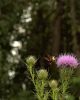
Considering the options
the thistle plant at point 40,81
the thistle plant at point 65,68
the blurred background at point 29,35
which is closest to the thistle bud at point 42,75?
the thistle plant at point 40,81

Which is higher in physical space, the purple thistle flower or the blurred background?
the blurred background

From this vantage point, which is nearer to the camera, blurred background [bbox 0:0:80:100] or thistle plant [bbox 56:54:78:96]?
thistle plant [bbox 56:54:78:96]

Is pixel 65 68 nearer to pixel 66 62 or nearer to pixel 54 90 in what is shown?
pixel 66 62

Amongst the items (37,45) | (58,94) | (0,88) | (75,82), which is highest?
(37,45)

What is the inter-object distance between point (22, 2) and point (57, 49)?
1.27 metres

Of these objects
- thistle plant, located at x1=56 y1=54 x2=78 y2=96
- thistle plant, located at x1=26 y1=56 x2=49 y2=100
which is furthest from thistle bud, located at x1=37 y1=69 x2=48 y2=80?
thistle plant, located at x1=56 y1=54 x2=78 y2=96

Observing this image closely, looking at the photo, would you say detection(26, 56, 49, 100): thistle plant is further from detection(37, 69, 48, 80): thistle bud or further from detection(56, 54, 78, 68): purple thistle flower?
detection(56, 54, 78, 68): purple thistle flower

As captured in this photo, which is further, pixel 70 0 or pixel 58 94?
pixel 70 0

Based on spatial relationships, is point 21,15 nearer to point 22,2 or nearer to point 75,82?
point 22,2

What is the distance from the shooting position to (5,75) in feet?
36.5

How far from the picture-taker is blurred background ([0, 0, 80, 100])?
1095 cm

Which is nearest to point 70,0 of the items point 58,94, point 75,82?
point 75,82

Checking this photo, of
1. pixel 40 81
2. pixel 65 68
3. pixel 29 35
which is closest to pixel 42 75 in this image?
pixel 40 81

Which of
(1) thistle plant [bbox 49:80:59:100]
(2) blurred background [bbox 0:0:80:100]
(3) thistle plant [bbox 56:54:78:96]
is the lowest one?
(1) thistle plant [bbox 49:80:59:100]
